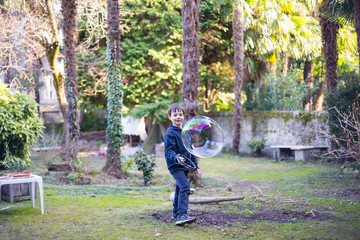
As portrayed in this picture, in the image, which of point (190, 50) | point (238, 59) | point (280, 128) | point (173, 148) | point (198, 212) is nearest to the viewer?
point (173, 148)

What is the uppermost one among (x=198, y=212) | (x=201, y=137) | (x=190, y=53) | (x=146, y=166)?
(x=190, y=53)

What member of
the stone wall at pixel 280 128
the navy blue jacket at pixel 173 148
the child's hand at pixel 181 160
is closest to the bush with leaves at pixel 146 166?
the navy blue jacket at pixel 173 148

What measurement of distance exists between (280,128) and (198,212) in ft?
40.9

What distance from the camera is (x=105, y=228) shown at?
5.36 meters

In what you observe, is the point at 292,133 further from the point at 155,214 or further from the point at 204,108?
the point at 155,214

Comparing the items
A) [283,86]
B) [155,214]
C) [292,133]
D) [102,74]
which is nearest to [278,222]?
[155,214]

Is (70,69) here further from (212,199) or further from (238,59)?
(238,59)

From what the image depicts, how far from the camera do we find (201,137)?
5.69m

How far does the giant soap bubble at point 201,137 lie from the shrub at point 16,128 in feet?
19.0

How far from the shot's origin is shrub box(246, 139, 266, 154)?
18.0m

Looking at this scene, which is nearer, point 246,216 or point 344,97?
point 246,216

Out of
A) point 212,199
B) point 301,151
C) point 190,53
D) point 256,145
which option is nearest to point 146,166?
point 190,53

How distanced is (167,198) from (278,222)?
3250 mm

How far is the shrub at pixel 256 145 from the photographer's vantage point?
18.0 metres
